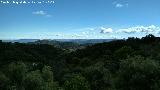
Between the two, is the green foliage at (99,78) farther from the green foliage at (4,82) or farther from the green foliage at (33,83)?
the green foliage at (4,82)

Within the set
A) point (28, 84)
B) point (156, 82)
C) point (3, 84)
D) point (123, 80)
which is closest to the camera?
point (156, 82)

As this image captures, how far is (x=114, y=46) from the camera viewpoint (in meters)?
139

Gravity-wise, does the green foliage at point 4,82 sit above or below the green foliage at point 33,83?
below

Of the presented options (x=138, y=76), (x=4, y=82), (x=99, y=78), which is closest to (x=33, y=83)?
(x=4, y=82)

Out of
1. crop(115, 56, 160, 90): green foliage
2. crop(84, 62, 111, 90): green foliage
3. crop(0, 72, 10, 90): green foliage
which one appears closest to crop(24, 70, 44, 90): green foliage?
crop(0, 72, 10, 90): green foliage

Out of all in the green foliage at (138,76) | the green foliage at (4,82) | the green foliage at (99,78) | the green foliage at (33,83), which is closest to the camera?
the green foliage at (138,76)

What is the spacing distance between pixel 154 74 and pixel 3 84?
25909 millimetres

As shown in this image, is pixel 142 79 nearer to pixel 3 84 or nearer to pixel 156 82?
pixel 156 82

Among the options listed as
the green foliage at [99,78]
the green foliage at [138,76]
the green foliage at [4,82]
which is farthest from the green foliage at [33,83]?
the green foliage at [99,78]

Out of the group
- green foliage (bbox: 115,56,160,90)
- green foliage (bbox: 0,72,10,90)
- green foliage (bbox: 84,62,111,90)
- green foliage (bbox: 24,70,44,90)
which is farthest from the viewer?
green foliage (bbox: 84,62,111,90)

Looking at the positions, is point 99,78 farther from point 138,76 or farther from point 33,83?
point 138,76

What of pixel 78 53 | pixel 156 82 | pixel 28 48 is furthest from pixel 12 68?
pixel 28 48

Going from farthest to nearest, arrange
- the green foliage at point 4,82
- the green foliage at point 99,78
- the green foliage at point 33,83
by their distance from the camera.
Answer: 1. the green foliage at point 99,78
2. the green foliage at point 4,82
3. the green foliage at point 33,83

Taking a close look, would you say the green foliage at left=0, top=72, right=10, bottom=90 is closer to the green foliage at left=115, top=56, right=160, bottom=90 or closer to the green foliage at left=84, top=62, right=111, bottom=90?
the green foliage at left=84, top=62, right=111, bottom=90
